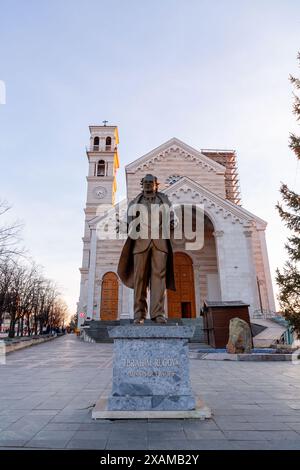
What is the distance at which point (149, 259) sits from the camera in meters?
5.12

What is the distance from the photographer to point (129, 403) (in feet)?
13.6

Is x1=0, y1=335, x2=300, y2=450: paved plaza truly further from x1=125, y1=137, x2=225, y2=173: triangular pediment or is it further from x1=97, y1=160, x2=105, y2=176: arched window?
x1=97, y1=160, x2=105, y2=176: arched window

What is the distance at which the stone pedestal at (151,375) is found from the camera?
4105mm

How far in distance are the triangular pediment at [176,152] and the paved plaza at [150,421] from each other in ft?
88.2

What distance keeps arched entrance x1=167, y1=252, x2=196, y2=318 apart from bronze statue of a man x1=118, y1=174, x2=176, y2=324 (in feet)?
68.7

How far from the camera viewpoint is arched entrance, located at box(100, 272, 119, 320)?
24.7 metres

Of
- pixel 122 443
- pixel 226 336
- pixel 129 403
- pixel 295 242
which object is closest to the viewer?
pixel 122 443

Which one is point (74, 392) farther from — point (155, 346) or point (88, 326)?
point (88, 326)

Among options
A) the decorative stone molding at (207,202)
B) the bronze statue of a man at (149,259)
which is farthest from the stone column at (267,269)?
the bronze statue of a man at (149,259)

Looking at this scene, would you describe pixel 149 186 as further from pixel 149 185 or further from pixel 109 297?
pixel 109 297

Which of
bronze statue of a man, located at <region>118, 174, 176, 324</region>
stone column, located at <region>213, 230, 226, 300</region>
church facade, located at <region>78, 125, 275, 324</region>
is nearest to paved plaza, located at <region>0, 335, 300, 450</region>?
bronze statue of a man, located at <region>118, 174, 176, 324</region>

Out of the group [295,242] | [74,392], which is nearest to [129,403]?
[74,392]

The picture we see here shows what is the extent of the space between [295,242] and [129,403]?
1116 cm

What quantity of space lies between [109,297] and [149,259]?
2114 cm
